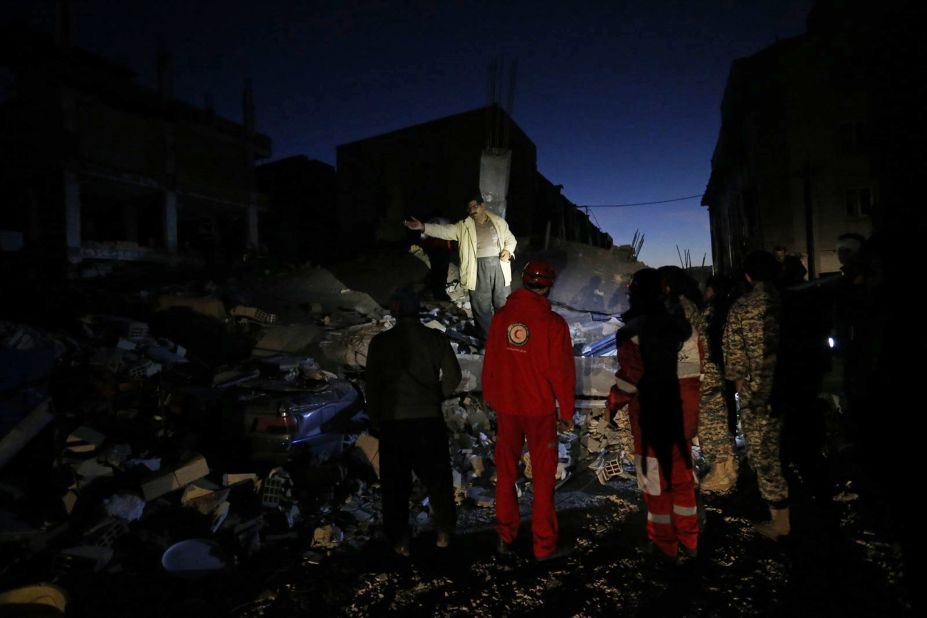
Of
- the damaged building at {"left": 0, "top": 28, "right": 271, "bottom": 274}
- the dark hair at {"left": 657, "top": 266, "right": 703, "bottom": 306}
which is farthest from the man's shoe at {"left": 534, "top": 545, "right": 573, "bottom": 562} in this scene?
the damaged building at {"left": 0, "top": 28, "right": 271, "bottom": 274}

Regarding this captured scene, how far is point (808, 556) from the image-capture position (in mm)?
3037

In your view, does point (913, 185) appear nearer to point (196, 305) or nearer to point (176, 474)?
point (176, 474)

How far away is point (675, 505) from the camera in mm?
3023

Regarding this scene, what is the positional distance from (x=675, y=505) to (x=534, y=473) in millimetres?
880

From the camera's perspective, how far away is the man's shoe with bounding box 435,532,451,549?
11.0 ft

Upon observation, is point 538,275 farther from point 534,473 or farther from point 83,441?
point 83,441

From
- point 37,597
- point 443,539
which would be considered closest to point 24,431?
point 37,597

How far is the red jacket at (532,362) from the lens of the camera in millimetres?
3117

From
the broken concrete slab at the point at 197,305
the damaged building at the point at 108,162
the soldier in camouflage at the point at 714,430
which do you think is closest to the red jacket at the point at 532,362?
the soldier in camouflage at the point at 714,430

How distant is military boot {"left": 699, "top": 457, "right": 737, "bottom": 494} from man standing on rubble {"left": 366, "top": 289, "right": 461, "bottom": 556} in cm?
229

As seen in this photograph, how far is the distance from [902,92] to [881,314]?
5336 mm

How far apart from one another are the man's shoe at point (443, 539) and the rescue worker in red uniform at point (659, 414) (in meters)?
1.32

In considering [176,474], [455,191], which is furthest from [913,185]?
[455,191]

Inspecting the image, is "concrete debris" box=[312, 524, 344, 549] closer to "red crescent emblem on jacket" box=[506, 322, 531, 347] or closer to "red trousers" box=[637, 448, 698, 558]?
"red crescent emblem on jacket" box=[506, 322, 531, 347]
